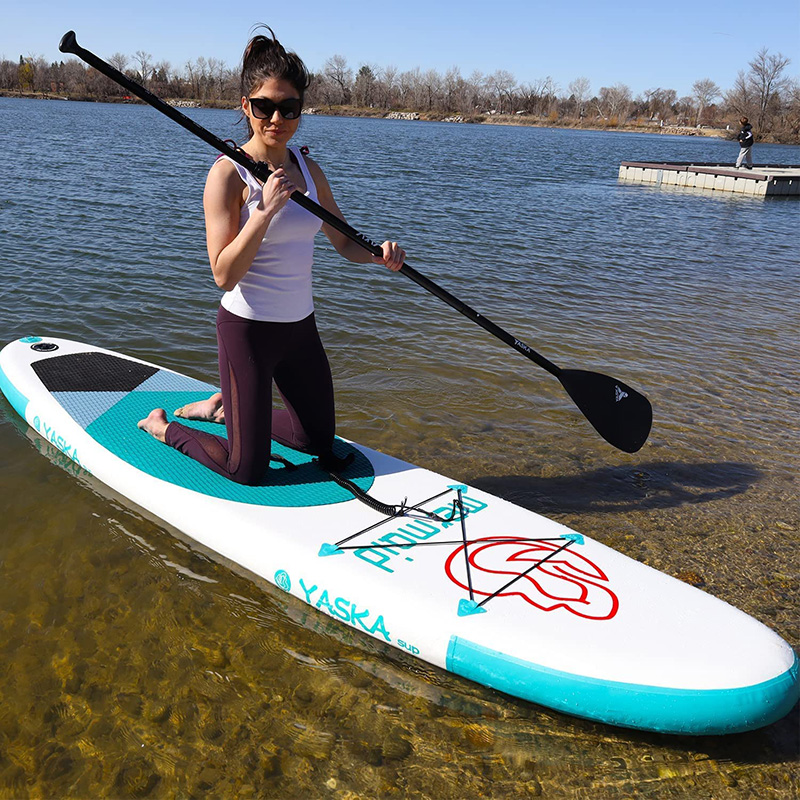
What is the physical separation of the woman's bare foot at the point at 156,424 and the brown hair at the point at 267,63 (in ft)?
6.62

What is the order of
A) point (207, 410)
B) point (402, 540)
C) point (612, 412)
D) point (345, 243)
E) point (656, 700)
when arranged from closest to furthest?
point (656, 700) < point (402, 540) < point (345, 243) < point (612, 412) < point (207, 410)

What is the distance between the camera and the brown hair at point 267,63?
2.89 metres

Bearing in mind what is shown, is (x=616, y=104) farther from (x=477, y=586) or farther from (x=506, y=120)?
(x=477, y=586)

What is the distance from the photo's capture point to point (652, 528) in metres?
4.11

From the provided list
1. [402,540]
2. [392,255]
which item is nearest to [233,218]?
[392,255]

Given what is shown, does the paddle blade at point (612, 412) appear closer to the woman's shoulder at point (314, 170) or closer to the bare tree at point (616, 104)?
the woman's shoulder at point (314, 170)

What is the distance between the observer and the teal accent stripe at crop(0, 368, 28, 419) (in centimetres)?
480

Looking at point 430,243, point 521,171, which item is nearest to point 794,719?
point 430,243

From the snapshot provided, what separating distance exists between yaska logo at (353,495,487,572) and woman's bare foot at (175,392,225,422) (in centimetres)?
160

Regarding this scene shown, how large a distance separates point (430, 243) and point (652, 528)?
8471 millimetres

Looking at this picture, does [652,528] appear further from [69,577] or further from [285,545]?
[69,577]

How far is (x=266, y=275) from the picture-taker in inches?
123

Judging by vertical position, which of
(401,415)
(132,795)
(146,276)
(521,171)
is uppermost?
(521,171)

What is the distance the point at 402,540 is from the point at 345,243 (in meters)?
1.47
